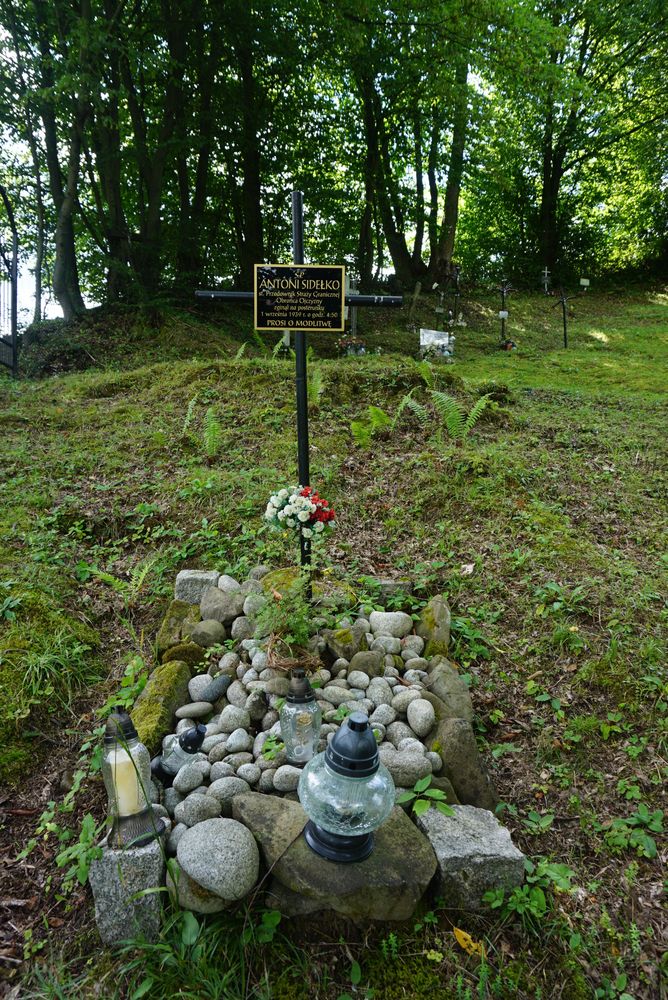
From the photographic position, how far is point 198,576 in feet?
11.6

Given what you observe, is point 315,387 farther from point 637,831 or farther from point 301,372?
point 637,831

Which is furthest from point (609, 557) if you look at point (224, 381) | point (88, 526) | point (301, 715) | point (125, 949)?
point (224, 381)

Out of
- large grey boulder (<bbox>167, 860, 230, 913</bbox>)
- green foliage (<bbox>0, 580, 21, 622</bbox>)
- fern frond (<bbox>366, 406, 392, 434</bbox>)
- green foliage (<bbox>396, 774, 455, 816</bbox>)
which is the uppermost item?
fern frond (<bbox>366, 406, 392, 434</bbox>)

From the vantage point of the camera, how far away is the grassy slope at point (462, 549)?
7.27ft

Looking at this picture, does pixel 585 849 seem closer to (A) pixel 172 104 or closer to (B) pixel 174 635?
(B) pixel 174 635

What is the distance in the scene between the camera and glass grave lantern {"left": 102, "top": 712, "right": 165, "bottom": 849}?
1.99 m

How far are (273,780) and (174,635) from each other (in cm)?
116

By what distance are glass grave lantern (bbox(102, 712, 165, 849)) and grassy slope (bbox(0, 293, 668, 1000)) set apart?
2.32 feet

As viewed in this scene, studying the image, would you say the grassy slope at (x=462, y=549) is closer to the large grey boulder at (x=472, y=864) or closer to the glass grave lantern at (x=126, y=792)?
the large grey boulder at (x=472, y=864)

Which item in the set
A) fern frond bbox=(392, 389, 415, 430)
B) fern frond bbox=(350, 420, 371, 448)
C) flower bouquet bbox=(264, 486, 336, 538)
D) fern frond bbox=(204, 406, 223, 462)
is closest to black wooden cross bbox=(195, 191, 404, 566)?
flower bouquet bbox=(264, 486, 336, 538)

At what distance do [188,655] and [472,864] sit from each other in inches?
65.5

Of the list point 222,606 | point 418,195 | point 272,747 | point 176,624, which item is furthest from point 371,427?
point 418,195

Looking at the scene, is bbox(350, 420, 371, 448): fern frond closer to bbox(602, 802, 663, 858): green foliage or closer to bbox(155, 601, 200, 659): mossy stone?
bbox(155, 601, 200, 659): mossy stone

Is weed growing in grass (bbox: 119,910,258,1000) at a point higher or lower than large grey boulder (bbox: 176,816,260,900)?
lower
